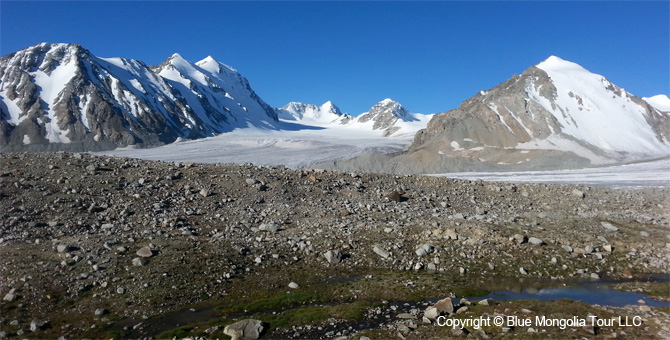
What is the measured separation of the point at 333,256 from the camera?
61.9 ft

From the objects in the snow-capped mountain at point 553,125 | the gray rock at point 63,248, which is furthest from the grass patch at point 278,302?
the snow-capped mountain at point 553,125

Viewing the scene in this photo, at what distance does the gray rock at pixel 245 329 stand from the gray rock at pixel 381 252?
8.09 metres

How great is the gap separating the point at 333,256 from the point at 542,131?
11346 cm

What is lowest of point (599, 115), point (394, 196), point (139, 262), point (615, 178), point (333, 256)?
point (615, 178)

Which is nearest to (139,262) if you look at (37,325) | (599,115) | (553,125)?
(37,325)

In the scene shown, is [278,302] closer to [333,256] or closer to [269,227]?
[333,256]

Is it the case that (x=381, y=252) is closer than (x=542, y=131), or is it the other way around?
(x=381, y=252)

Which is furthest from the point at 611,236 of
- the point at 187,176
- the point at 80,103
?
the point at 80,103

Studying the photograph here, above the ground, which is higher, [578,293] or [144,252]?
[144,252]

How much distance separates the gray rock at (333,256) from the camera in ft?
61.3

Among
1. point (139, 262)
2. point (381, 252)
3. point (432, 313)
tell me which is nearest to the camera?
point (432, 313)

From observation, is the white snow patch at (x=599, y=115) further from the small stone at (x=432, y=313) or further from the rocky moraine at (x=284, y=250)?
the small stone at (x=432, y=313)

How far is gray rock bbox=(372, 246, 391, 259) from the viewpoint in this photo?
19.2 metres

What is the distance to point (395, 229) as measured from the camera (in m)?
22.0
